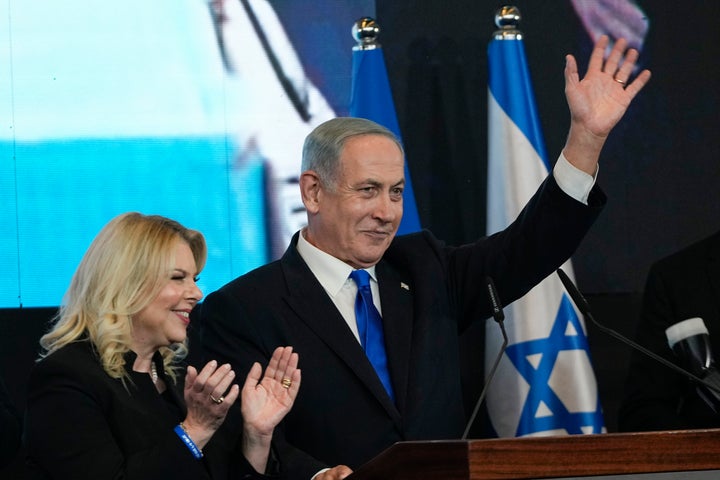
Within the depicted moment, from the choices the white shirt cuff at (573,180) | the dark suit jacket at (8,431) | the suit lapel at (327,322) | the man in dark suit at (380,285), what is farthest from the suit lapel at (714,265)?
the dark suit jacket at (8,431)

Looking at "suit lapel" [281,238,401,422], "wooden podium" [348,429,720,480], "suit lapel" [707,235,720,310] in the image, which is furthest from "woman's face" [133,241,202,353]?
"suit lapel" [707,235,720,310]

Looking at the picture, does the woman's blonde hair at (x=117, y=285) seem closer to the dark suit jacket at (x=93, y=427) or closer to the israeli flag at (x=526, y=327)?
the dark suit jacket at (x=93, y=427)

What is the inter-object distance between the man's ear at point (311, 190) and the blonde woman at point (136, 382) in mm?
336

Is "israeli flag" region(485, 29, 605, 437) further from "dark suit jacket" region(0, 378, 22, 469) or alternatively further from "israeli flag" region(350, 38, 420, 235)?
"dark suit jacket" region(0, 378, 22, 469)

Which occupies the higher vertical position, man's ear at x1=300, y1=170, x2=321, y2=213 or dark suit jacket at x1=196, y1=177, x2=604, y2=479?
man's ear at x1=300, y1=170, x2=321, y2=213

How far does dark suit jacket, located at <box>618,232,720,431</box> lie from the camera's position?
141 inches

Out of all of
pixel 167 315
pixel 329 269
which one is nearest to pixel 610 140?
pixel 329 269

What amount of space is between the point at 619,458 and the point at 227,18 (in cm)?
320

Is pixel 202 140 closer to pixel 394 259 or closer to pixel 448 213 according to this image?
pixel 448 213

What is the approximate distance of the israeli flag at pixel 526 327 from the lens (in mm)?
4172

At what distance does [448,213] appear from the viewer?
183 inches

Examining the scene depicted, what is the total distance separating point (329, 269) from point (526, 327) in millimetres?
1510

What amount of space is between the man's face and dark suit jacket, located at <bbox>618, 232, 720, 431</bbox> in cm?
125

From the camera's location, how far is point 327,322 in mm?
2814
